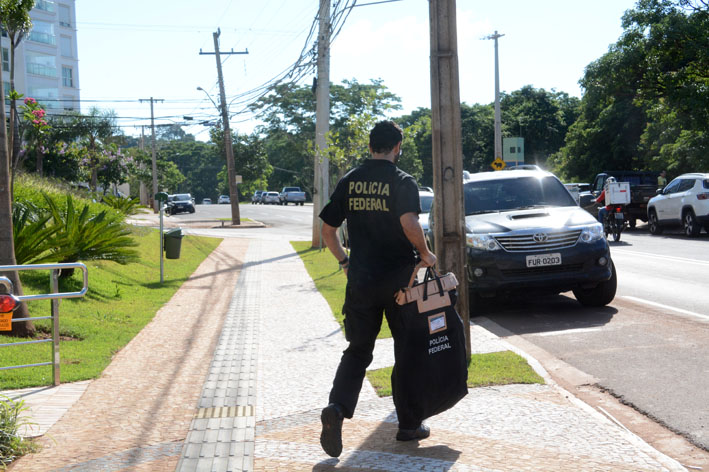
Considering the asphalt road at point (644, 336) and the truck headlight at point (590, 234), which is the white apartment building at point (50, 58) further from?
the truck headlight at point (590, 234)

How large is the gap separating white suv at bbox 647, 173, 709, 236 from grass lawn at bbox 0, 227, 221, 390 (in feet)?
46.8

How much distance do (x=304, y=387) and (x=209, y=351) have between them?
2085 mm

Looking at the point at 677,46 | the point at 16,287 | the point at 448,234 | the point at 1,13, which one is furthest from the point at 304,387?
the point at 677,46

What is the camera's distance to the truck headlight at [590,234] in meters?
8.88

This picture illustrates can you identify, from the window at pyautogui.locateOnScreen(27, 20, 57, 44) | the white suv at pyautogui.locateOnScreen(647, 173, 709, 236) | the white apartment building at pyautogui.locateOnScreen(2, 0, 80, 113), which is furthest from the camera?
the window at pyautogui.locateOnScreen(27, 20, 57, 44)

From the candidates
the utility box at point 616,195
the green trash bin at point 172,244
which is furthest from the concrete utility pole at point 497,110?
the green trash bin at point 172,244

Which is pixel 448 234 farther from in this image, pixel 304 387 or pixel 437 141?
pixel 304 387

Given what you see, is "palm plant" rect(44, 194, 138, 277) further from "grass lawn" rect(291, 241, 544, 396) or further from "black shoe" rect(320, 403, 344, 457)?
"black shoe" rect(320, 403, 344, 457)

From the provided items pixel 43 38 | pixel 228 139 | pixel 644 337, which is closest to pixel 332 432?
pixel 644 337

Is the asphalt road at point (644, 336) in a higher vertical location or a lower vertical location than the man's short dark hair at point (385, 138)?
lower

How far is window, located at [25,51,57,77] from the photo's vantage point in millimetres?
62688

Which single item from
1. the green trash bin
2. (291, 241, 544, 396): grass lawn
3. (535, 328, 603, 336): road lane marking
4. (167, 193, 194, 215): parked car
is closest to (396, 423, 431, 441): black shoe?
(291, 241, 544, 396): grass lawn

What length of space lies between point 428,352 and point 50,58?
67996 mm

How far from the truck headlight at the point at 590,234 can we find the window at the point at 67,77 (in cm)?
6593
